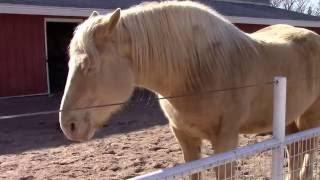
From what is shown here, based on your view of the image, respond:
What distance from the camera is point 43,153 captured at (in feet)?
20.3

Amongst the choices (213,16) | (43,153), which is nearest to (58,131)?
(43,153)

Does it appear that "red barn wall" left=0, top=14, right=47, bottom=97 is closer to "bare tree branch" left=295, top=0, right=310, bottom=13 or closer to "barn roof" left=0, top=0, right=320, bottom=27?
"barn roof" left=0, top=0, right=320, bottom=27

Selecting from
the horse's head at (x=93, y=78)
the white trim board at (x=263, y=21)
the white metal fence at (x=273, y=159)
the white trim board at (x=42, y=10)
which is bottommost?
the white metal fence at (x=273, y=159)

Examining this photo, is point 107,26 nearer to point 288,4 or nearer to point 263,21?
point 263,21

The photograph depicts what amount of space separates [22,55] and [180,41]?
9968 millimetres

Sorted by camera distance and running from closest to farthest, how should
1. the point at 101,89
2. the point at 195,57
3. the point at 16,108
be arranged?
the point at 101,89
the point at 195,57
the point at 16,108

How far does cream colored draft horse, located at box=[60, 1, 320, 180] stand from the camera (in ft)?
9.04

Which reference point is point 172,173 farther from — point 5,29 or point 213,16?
point 5,29

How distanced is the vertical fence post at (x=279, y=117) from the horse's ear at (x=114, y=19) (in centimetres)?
103

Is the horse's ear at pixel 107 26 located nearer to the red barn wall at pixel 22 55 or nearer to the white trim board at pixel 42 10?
the white trim board at pixel 42 10

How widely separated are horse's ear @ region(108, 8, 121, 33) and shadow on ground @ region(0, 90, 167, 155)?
2491mm

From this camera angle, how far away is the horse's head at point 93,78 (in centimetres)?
268

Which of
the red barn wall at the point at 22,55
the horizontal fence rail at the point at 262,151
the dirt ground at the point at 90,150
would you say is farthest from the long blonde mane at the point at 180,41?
the red barn wall at the point at 22,55

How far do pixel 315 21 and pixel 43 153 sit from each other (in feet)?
57.8
